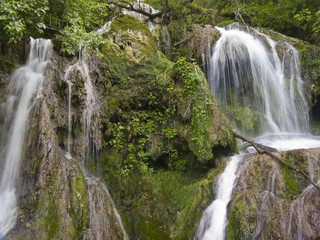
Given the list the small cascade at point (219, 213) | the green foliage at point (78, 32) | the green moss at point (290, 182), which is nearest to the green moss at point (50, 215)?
the small cascade at point (219, 213)

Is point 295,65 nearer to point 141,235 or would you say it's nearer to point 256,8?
point 256,8

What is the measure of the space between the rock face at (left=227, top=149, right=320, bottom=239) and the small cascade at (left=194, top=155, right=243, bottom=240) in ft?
0.52

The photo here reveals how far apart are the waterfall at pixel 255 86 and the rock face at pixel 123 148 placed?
10.7 feet

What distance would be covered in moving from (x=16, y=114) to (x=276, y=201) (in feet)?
17.4

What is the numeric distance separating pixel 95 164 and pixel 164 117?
7.28ft

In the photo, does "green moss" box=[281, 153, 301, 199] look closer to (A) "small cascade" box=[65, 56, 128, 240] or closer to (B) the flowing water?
(A) "small cascade" box=[65, 56, 128, 240]

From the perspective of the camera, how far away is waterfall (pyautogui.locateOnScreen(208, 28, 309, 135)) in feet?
28.4

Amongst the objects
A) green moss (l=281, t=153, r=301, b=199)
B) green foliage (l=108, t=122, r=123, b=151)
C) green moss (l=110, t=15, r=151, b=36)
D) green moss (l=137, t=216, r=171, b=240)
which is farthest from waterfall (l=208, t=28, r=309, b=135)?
green moss (l=137, t=216, r=171, b=240)

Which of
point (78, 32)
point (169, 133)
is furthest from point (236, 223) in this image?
point (78, 32)

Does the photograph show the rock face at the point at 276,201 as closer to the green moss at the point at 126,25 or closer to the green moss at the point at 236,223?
the green moss at the point at 236,223

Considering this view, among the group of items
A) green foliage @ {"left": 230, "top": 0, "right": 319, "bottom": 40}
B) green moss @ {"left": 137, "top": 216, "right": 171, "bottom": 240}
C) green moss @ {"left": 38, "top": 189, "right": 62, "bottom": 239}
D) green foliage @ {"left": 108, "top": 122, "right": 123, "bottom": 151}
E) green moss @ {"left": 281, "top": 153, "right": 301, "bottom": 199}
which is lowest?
green moss @ {"left": 137, "top": 216, "right": 171, "bottom": 240}

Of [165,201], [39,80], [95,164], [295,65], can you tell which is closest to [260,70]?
[295,65]

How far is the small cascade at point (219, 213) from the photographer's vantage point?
13.3 ft

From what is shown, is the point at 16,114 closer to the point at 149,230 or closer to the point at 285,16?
the point at 149,230
